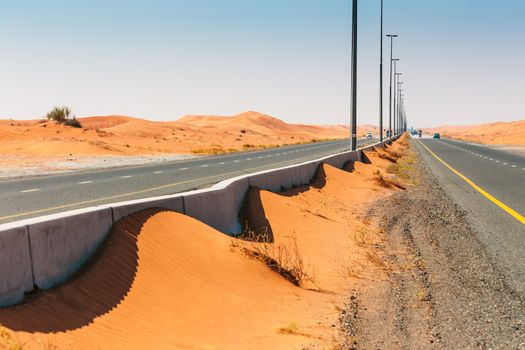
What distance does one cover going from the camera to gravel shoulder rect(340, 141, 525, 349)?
5898 millimetres

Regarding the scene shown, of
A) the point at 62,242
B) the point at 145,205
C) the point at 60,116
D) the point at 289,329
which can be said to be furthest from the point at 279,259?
the point at 60,116

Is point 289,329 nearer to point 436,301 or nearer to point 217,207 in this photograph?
point 436,301

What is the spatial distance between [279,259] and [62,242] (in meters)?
3.41

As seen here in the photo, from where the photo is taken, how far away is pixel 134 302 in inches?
246

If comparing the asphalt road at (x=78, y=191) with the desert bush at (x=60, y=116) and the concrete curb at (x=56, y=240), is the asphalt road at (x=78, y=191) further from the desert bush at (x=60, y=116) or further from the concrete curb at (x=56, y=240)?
the desert bush at (x=60, y=116)

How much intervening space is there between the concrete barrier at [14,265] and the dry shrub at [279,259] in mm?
3586

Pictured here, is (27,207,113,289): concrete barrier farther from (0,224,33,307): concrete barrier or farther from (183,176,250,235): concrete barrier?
(183,176,250,235): concrete barrier

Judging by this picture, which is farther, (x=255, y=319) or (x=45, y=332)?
(x=255, y=319)

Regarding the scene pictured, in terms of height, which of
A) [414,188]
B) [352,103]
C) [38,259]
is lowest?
[414,188]

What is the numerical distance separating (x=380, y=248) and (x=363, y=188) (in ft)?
33.4

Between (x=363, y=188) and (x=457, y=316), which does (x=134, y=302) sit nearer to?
(x=457, y=316)

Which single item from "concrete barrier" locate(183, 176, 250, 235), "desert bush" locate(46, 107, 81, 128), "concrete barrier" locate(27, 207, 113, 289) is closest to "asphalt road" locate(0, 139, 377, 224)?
"concrete barrier" locate(183, 176, 250, 235)

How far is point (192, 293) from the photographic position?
7.02 m

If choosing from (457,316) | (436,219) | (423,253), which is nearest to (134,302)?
(457,316)
